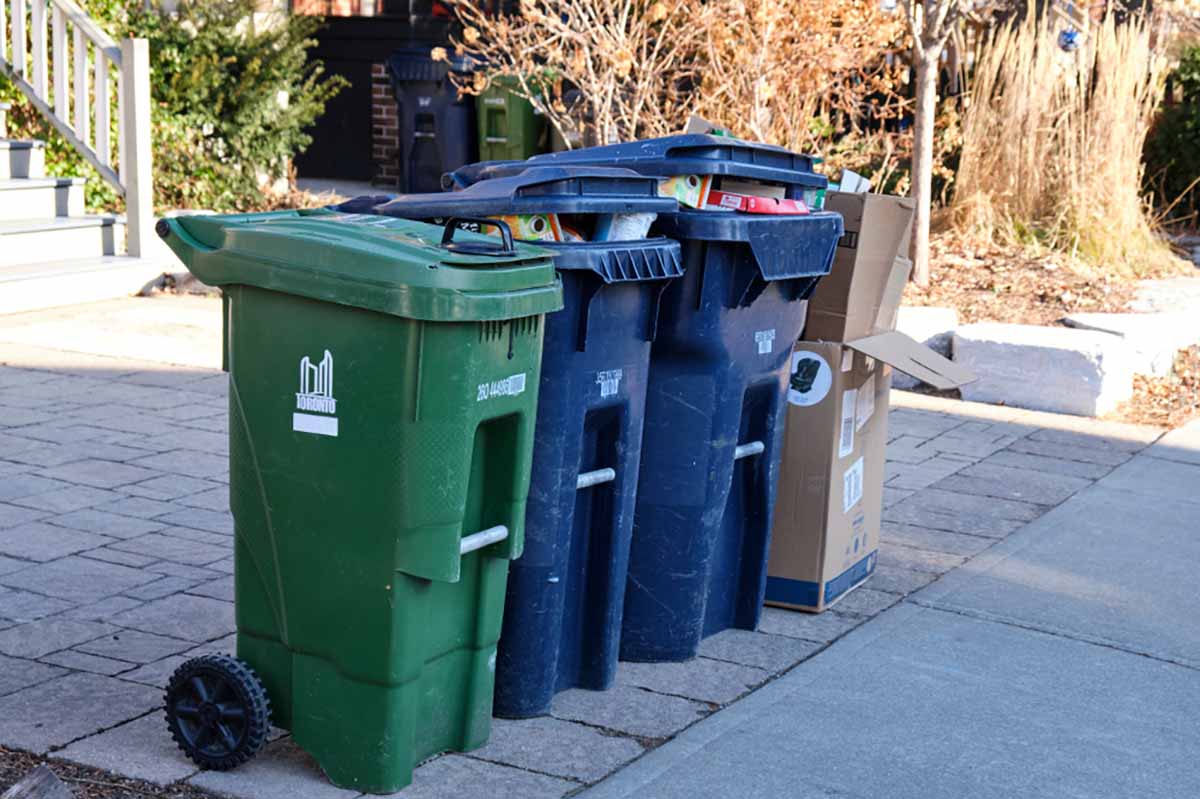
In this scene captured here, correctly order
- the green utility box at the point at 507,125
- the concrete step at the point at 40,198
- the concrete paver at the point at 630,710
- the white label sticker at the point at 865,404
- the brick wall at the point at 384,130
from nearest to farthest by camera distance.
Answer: the concrete paver at the point at 630,710, the white label sticker at the point at 865,404, the concrete step at the point at 40,198, the green utility box at the point at 507,125, the brick wall at the point at 384,130

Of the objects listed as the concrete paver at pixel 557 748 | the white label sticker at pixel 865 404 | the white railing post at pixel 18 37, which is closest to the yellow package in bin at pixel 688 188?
the white label sticker at pixel 865 404

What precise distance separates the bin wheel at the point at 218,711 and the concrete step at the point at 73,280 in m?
6.18

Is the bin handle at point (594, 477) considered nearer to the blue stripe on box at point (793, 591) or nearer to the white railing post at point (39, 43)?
the blue stripe on box at point (793, 591)

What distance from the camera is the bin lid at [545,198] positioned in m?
3.63

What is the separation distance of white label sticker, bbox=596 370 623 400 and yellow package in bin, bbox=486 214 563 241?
0.36m

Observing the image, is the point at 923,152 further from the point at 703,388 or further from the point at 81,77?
the point at 703,388

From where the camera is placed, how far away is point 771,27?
9.78m

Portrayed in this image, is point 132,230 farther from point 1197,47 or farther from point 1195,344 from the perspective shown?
point 1197,47

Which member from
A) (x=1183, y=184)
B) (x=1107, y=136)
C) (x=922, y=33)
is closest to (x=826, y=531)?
(x=922, y=33)

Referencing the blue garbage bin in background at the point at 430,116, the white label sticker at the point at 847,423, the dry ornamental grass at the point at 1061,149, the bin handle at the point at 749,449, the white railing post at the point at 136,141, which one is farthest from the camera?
the blue garbage bin in background at the point at 430,116

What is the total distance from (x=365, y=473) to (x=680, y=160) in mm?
1471

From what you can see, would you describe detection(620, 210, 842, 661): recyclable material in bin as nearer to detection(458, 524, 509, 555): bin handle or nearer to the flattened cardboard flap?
the flattened cardboard flap

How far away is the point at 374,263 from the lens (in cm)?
Result: 312

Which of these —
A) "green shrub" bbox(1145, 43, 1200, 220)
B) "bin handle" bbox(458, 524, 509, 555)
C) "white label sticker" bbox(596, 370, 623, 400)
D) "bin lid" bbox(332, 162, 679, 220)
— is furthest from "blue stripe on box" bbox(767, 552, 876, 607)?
"green shrub" bbox(1145, 43, 1200, 220)
